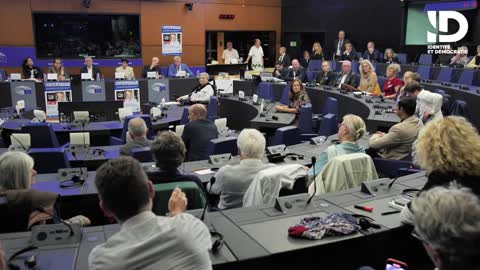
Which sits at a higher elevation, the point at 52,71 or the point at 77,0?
the point at 77,0

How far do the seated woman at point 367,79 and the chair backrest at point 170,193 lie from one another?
677 centimetres

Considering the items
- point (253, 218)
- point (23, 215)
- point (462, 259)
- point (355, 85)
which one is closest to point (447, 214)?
point (462, 259)

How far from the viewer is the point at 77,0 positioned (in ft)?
43.1

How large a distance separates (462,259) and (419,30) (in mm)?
13226

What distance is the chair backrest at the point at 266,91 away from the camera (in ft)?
34.0

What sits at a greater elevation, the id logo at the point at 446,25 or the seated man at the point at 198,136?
the id logo at the point at 446,25

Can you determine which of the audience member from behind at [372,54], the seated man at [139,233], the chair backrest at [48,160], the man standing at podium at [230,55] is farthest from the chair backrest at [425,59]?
the seated man at [139,233]

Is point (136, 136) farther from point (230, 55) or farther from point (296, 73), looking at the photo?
point (230, 55)

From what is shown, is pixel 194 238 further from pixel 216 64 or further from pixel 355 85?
pixel 216 64

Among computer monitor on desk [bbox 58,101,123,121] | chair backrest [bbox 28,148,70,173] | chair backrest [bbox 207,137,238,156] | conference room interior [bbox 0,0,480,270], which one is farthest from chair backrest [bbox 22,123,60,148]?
chair backrest [bbox 207,137,238,156]

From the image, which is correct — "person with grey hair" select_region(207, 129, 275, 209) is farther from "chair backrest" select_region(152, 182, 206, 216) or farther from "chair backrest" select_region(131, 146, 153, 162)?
"chair backrest" select_region(131, 146, 153, 162)

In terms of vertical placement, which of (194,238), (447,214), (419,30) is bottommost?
(194,238)

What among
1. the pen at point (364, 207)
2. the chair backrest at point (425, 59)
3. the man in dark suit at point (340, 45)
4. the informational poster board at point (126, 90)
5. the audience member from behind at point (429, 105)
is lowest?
the pen at point (364, 207)

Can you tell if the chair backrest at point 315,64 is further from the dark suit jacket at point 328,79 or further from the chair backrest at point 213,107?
the chair backrest at point 213,107
